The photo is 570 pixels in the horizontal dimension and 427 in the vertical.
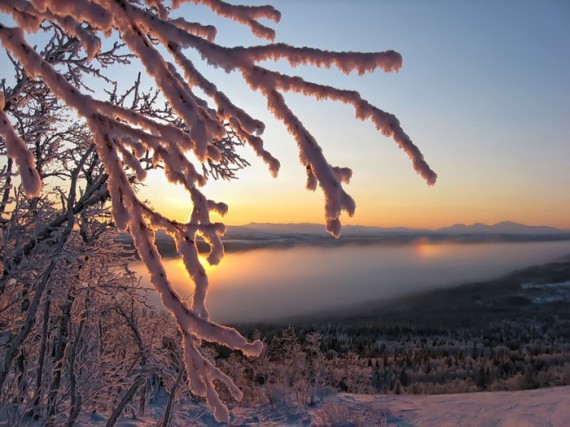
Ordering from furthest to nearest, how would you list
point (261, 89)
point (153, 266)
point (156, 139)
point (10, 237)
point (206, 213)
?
point (10, 237) → point (206, 213) → point (156, 139) → point (153, 266) → point (261, 89)

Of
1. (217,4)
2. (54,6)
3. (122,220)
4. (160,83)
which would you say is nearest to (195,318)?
(122,220)

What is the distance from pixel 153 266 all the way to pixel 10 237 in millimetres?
4990

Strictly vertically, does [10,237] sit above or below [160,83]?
below

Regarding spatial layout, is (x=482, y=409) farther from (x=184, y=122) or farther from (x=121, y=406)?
(x=184, y=122)

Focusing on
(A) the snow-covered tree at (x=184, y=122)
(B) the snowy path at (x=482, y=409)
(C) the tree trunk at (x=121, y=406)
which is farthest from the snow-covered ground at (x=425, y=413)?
(A) the snow-covered tree at (x=184, y=122)

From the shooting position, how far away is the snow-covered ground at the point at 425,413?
1222 cm

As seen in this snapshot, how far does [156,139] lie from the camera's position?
1573 millimetres

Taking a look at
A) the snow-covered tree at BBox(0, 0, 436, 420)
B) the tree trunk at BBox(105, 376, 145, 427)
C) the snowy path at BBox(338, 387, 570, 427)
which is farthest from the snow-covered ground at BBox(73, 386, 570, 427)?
the snow-covered tree at BBox(0, 0, 436, 420)

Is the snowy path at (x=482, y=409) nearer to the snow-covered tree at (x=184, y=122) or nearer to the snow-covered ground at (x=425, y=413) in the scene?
the snow-covered ground at (x=425, y=413)

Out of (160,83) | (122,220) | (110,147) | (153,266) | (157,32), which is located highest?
(157,32)

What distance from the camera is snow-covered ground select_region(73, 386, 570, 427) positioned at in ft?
40.1

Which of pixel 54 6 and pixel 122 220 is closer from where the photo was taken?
pixel 54 6

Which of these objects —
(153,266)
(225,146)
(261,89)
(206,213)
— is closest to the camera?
(261,89)

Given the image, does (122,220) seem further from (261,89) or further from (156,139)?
(261,89)
